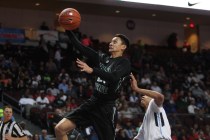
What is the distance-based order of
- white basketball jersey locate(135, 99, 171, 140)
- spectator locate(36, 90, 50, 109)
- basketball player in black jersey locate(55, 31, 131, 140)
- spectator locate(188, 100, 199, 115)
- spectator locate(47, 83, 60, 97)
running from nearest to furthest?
basketball player in black jersey locate(55, 31, 131, 140)
white basketball jersey locate(135, 99, 171, 140)
spectator locate(36, 90, 50, 109)
spectator locate(47, 83, 60, 97)
spectator locate(188, 100, 199, 115)

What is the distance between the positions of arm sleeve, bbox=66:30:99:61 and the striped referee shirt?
6.20 feet

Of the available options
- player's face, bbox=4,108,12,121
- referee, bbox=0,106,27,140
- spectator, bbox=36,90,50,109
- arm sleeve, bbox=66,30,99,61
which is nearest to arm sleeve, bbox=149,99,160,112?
arm sleeve, bbox=66,30,99,61

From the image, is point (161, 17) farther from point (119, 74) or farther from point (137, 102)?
point (119, 74)

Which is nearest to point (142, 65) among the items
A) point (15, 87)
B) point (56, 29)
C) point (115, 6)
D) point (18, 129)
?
point (115, 6)

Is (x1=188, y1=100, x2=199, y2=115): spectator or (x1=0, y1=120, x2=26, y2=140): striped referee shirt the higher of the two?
(x1=0, y1=120, x2=26, y2=140): striped referee shirt

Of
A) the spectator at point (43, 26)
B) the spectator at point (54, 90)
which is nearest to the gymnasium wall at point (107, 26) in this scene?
the spectator at point (43, 26)

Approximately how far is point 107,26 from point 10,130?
20.2 meters

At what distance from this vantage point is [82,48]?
6566 mm

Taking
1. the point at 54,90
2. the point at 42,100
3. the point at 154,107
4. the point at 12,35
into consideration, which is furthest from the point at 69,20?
the point at 12,35

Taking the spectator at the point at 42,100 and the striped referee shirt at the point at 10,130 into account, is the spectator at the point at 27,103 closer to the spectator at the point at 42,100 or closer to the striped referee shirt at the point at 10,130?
the spectator at the point at 42,100

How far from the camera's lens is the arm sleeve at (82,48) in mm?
6480

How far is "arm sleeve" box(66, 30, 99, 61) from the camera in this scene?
6.48 metres

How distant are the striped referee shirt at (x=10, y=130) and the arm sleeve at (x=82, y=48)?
189cm

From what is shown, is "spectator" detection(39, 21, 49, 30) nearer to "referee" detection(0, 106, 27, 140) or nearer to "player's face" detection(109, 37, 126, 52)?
"referee" detection(0, 106, 27, 140)
